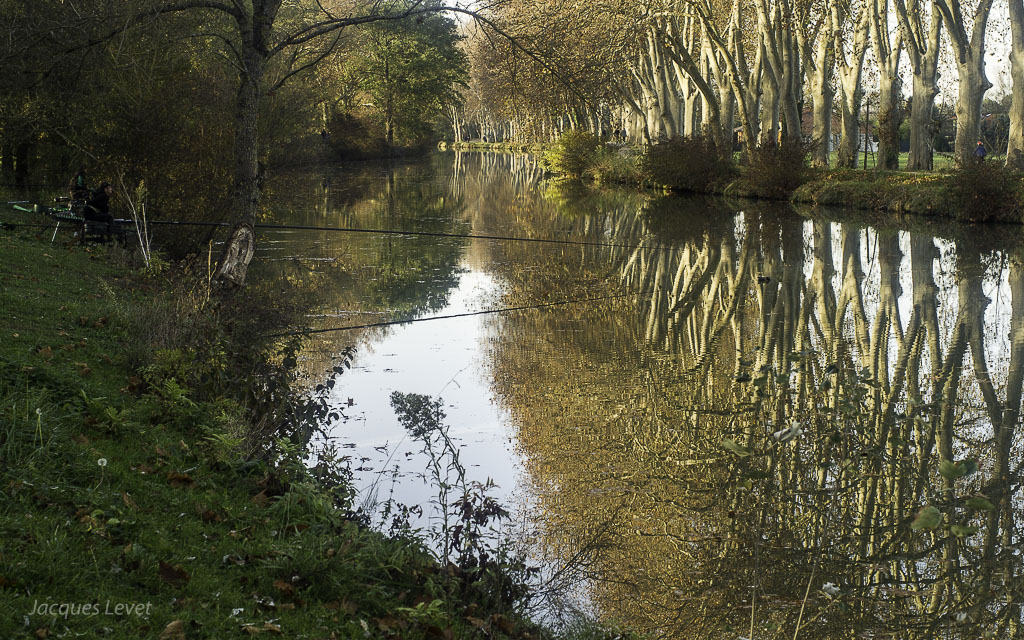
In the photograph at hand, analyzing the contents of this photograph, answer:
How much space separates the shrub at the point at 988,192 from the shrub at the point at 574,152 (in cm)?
2829

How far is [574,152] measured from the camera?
5634 centimetres

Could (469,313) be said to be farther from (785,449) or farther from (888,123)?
(888,123)

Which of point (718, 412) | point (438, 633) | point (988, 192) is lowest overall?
point (438, 633)

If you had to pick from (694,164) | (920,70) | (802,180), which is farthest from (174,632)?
(694,164)

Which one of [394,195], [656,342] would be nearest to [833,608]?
[656,342]

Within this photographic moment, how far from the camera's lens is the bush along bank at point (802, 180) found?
27.3 metres

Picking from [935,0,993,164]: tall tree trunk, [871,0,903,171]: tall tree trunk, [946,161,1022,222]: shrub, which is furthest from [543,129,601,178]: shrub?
[946,161,1022,222]: shrub

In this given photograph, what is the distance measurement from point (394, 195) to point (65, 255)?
25279 millimetres

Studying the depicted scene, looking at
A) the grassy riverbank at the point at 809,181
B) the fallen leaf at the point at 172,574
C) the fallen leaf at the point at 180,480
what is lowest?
the fallen leaf at the point at 172,574

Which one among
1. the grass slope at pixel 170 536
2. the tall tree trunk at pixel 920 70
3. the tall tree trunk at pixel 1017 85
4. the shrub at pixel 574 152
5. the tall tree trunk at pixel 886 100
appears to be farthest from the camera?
the shrub at pixel 574 152

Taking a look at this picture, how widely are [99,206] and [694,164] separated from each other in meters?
29.2

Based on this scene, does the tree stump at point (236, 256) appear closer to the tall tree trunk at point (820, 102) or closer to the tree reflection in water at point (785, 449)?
the tree reflection in water at point (785, 449)

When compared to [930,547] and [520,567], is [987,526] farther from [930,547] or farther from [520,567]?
[520,567]

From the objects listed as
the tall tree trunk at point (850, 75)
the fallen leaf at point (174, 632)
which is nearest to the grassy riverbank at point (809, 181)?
the tall tree trunk at point (850, 75)
